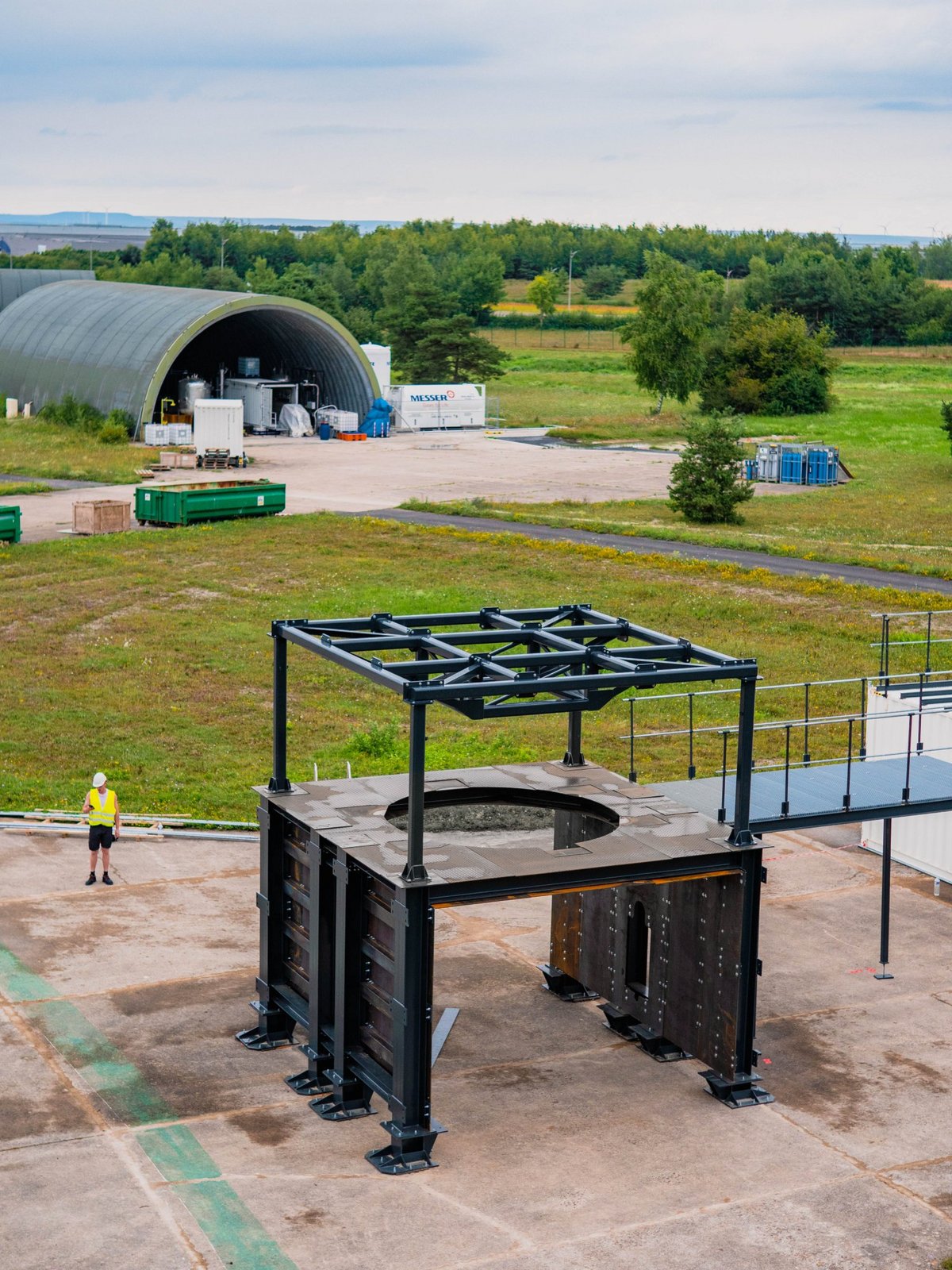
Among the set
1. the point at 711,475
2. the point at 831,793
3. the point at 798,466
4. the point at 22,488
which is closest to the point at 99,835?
the point at 831,793

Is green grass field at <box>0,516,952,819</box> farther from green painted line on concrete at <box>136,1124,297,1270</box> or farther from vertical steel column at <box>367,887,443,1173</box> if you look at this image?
vertical steel column at <box>367,887,443,1173</box>

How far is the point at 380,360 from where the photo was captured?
293 feet

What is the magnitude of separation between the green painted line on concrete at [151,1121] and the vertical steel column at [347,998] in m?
1.46

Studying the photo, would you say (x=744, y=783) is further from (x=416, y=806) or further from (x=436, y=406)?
(x=436, y=406)

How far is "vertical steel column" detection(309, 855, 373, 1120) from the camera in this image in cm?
1543

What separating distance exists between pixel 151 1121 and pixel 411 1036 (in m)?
2.77

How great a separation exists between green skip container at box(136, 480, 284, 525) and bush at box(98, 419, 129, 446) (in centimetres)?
1800

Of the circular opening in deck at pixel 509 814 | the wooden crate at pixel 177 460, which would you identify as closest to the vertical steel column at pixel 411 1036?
the circular opening in deck at pixel 509 814

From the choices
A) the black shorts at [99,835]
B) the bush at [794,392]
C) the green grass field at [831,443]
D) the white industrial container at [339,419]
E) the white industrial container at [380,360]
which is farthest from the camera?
the bush at [794,392]

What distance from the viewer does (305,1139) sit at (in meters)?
15.1

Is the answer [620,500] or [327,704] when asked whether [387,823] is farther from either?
[620,500]

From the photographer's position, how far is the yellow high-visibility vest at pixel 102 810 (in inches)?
846

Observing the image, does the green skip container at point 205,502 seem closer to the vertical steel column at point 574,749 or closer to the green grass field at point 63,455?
the green grass field at point 63,455

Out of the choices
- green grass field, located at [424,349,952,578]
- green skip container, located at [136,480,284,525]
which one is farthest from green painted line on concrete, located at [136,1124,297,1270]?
green skip container, located at [136,480,284,525]
